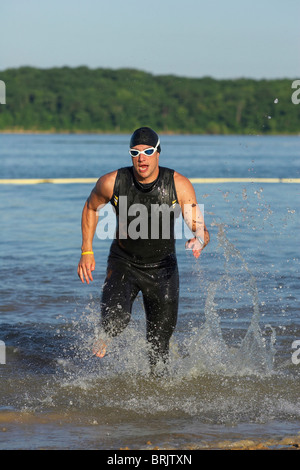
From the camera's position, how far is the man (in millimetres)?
5719

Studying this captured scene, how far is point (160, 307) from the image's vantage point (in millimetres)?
5871

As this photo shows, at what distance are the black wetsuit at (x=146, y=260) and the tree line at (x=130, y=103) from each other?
4275 cm

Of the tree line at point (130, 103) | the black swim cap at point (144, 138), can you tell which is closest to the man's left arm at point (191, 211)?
the black swim cap at point (144, 138)

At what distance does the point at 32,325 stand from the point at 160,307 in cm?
264

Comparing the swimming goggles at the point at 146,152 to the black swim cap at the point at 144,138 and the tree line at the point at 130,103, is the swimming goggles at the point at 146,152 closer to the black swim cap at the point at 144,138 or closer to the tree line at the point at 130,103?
the black swim cap at the point at 144,138

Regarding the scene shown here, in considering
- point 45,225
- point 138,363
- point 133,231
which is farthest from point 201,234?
point 45,225

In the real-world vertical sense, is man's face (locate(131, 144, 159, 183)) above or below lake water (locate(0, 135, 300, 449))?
above

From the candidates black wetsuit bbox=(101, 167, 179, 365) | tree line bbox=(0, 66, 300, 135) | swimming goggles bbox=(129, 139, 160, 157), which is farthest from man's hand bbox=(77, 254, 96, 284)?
tree line bbox=(0, 66, 300, 135)

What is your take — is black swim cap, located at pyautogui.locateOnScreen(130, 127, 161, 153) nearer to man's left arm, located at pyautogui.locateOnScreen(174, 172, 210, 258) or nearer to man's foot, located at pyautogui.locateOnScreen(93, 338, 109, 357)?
man's left arm, located at pyautogui.locateOnScreen(174, 172, 210, 258)

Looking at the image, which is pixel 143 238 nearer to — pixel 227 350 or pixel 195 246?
pixel 195 246

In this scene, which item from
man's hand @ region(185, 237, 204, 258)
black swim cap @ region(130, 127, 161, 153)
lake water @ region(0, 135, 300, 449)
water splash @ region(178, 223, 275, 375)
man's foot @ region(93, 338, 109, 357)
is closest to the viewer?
lake water @ region(0, 135, 300, 449)

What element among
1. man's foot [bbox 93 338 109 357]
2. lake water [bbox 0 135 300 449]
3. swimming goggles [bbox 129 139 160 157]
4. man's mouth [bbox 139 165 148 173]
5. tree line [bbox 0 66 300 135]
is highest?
tree line [bbox 0 66 300 135]

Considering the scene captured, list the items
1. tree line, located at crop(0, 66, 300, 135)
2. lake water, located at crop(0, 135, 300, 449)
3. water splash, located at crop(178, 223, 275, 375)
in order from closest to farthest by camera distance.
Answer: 1. lake water, located at crop(0, 135, 300, 449)
2. water splash, located at crop(178, 223, 275, 375)
3. tree line, located at crop(0, 66, 300, 135)

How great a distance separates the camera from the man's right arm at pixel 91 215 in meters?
5.75
